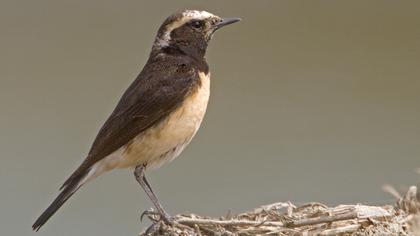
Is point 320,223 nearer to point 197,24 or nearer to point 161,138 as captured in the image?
point 161,138

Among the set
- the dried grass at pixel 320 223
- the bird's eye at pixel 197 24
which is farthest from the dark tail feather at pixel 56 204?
the bird's eye at pixel 197 24

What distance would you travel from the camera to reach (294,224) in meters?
2.86

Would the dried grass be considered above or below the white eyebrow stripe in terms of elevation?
below

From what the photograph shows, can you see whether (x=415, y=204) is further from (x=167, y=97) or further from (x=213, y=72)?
(x=213, y=72)

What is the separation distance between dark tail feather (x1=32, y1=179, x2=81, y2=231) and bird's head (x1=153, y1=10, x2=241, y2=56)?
66 centimetres

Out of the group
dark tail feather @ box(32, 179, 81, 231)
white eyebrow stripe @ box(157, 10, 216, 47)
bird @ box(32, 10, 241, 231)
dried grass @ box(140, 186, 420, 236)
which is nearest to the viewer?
dried grass @ box(140, 186, 420, 236)

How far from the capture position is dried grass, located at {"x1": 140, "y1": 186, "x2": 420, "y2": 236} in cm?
281

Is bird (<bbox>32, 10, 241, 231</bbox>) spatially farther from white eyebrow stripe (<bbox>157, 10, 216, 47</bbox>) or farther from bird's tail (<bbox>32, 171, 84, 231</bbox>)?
white eyebrow stripe (<bbox>157, 10, 216, 47</bbox>)

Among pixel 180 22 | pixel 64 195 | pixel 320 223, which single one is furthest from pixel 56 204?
pixel 320 223

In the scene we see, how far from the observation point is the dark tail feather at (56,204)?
346 cm

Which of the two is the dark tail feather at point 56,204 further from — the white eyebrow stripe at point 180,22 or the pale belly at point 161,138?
the white eyebrow stripe at point 180,22

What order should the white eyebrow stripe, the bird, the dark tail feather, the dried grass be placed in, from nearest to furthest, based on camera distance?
the dried grass, the dark tail feather, the bird, the white eyebrow stripe

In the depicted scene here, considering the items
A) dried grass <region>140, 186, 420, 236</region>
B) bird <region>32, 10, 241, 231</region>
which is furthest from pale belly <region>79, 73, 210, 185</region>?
dried grass <region>140, 186, 420, 236</region>

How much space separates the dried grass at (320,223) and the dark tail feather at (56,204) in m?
0.58
